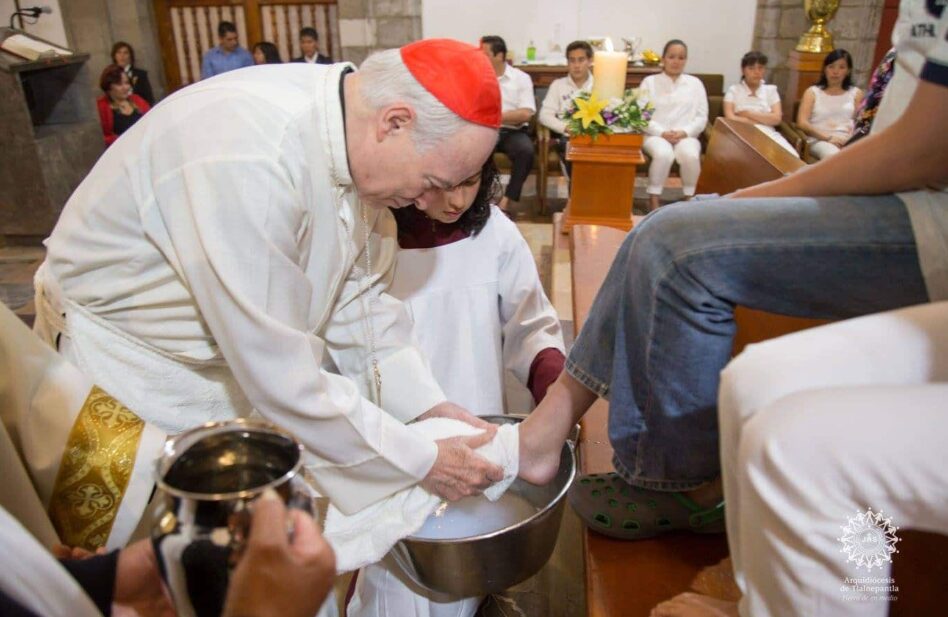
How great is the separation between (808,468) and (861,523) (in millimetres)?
101

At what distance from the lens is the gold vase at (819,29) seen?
23.2 ft

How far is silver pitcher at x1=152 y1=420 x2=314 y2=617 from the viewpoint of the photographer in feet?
2.15

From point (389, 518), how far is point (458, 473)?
16 centimetres

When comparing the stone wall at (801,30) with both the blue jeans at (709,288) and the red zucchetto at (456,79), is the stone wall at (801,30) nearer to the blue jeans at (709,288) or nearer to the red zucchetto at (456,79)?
the red zucchetto at (456,79)

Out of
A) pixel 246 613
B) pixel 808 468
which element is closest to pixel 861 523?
pixel 808 468

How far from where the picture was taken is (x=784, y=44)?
7.60 metres

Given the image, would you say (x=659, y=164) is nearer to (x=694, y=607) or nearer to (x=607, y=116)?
(x=607, y=116)

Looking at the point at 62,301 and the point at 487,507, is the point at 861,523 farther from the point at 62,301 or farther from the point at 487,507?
the point at 62,301

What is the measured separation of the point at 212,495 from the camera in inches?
25.5

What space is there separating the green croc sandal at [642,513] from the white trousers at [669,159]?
17.1ft

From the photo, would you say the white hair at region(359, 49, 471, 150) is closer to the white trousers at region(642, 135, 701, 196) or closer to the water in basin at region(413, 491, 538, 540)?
the water in basin at region(413, 491, 538, 540)

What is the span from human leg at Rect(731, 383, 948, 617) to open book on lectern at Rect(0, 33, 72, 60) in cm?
606

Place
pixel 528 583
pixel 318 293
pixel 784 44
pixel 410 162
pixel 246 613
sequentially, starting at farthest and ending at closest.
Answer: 1. pixel 784 44
2. pixel 528 583
3. pixel 318 293
4. pixel 410 162
5. pixel 246 613

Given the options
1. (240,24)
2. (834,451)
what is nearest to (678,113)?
(240,24)
